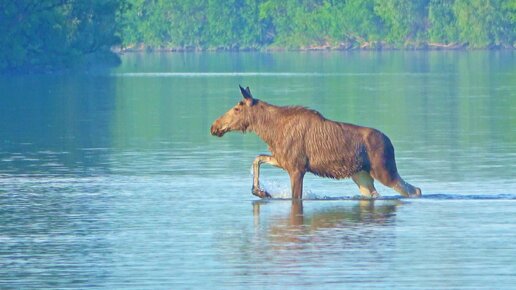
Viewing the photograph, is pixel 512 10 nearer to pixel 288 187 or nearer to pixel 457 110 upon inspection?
pixel 457 110

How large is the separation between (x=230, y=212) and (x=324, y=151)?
139cm

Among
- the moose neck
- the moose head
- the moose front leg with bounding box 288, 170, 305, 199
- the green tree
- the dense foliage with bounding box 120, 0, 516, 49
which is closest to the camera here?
the moose front leg with bounding box 288, 170, 305, 199

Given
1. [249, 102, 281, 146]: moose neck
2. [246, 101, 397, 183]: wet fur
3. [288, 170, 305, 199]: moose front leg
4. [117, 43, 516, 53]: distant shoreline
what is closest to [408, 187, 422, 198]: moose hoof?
[246, 101, 397, 183]: wet fur

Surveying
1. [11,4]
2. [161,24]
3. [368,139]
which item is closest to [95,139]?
[368,139]

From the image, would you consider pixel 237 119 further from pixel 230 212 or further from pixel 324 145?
pixel 230 212

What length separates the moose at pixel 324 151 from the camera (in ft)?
59.6

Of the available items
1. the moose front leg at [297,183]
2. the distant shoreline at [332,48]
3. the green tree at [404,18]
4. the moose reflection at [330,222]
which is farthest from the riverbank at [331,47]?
the moose reflection at [330,222]

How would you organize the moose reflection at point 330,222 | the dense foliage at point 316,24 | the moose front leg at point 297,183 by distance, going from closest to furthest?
the moose reflection at point 330,222
the moose front leg at point 297,183
the dense foliage at point 316,24

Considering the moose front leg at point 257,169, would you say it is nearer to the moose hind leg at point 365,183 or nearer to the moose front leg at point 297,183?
the moose front leg at point 297,183

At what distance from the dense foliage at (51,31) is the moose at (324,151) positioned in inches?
2019

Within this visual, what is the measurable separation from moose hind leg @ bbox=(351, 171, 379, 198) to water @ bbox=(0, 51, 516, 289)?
0.19m

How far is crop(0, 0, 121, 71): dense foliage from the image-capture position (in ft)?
230

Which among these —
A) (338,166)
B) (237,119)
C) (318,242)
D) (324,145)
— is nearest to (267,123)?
(237,119)

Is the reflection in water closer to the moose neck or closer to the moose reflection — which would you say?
the moose reflection
